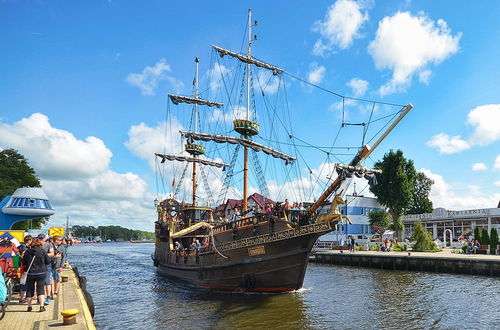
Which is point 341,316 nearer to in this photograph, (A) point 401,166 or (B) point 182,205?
(B) point 182,205

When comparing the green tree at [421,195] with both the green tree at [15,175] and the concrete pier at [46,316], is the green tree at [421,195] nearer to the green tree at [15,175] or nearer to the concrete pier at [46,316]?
the green tree at [15,175]

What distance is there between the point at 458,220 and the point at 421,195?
21.7m

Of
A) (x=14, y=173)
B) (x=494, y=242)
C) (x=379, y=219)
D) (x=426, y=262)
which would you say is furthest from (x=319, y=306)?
(x=14, y=173)

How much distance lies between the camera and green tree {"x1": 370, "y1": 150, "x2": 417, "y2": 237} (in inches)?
2186

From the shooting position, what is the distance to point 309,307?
1716cm

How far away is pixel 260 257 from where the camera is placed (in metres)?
19.8

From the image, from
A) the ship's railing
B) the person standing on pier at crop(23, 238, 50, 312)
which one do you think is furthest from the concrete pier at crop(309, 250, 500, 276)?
the person standing on pier at crop(23, 238, 50, 312)

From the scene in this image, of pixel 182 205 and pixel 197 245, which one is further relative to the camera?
pixel 182 205

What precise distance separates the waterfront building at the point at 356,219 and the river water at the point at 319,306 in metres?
28.8

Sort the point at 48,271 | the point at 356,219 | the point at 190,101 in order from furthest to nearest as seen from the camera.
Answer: the point at 356,219 → the point at 190,101 → the point at 48,271

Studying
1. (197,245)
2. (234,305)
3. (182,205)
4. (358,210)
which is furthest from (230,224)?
(358,210)

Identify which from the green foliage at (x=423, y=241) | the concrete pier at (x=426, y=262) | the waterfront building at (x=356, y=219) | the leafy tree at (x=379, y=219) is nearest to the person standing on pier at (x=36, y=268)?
the concrete pier at (x=426, y=262)

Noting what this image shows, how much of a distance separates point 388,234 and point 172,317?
4901cm

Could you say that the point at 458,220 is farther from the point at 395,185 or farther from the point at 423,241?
the point at 423,241
